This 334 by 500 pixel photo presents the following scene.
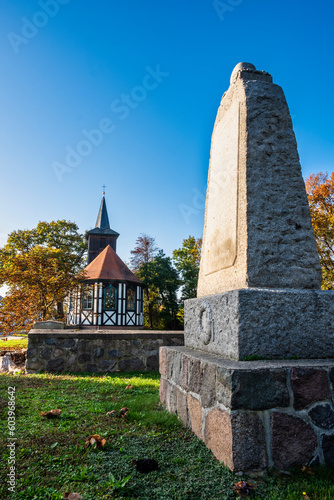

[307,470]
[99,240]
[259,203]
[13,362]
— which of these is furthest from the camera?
[99,240]

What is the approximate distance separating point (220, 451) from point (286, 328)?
0.78m

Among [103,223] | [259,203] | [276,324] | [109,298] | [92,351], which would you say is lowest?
[92,351]

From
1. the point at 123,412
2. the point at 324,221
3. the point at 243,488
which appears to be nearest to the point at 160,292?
the point at 324,221

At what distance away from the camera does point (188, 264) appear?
25859 mm

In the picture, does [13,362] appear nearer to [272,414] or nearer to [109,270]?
[272,414]

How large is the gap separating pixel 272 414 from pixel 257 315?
54 cm

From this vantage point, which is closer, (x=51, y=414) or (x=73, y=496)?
(x=73, y=496)

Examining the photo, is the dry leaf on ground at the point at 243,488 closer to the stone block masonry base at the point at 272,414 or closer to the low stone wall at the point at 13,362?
the stone block masonry base at the point at 272,414

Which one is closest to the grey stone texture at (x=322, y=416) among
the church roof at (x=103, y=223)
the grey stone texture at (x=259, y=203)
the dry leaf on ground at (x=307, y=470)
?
the dry leaf on ground at (x=307, y=470)

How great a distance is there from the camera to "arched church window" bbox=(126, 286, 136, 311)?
72.5 feet

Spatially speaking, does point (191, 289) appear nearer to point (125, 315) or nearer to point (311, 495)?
point (125, 315)

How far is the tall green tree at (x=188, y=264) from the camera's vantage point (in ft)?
82.9

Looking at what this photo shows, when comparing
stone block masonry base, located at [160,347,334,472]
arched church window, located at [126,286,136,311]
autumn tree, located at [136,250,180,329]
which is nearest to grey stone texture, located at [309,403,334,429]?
stone block masonry base, located at [160,347,334,472]

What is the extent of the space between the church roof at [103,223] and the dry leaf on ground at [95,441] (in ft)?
98.4
